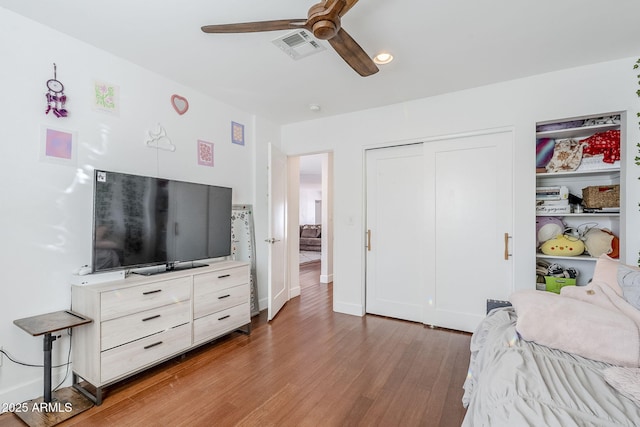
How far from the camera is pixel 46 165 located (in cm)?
A: 200

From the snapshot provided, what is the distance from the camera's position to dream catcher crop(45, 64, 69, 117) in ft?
6.60

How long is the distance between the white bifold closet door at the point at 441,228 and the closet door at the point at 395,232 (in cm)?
1

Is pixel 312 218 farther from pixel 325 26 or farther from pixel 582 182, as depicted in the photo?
pixel 325 26

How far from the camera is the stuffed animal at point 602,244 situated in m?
2.46

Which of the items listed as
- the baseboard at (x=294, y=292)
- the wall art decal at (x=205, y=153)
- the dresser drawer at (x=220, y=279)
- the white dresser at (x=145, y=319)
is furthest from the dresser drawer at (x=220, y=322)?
the wall art decal at (x=205, y=153)

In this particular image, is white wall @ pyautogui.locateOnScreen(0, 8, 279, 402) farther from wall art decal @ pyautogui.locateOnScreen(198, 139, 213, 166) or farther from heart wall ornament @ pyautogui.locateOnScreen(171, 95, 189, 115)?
wall art decal @ pyautogui.locateOnScreen(198, 139, 213, 166)

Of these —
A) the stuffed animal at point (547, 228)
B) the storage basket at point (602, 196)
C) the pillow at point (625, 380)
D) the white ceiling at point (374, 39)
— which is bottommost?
the pillow at point (625, 380)

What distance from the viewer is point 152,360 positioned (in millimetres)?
2160

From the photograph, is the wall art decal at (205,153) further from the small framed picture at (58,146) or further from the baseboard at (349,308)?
the baseboard at (349,308)

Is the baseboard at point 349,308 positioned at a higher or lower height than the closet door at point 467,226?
lower

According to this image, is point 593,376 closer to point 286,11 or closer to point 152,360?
point 286,11

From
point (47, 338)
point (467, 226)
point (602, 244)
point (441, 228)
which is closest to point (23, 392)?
point (47, 338)

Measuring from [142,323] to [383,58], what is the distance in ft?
9.17

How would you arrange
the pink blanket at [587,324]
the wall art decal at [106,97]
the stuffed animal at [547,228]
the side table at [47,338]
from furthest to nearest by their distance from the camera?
the stuffed animal at [547,228] → the wall art decal at [106,97] → the side table at [47,338] → the pink blanket at [587,324]
